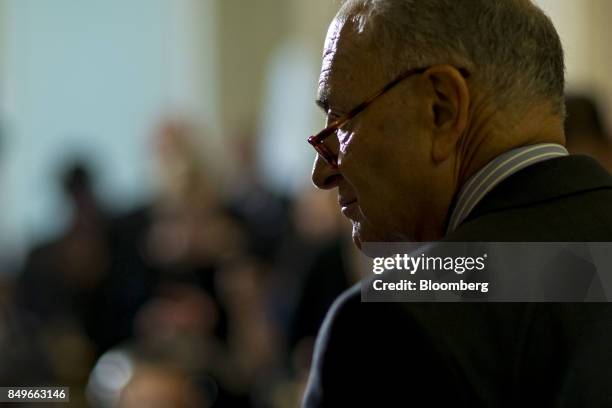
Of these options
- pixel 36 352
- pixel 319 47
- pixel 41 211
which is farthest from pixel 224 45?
pixel 36 352

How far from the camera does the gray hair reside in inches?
75.5

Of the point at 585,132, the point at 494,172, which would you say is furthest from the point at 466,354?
the point at 585,132

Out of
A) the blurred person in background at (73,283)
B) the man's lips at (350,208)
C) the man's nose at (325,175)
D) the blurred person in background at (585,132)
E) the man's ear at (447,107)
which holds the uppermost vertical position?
the man's ear at (447,107)

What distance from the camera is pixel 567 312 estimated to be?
66.8 inches

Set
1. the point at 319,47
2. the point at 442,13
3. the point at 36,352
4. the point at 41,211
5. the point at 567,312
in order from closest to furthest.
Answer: the point at 567,312
the point at 442,13
the point at 36,352
the point at 319,47
the point at 41,211

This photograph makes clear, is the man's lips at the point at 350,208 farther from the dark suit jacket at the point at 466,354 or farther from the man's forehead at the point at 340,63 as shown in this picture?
the dark suit jacket at the point at 466,354

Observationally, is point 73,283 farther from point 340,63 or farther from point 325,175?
point 340,63

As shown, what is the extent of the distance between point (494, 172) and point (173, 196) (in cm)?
459

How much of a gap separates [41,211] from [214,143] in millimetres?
1503

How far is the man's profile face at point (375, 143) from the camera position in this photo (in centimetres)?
198

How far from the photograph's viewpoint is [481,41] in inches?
75.4

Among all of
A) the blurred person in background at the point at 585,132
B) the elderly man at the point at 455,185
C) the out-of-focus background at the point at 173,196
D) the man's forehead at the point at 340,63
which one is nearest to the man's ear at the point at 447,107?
the elderly man at the point at 455,185

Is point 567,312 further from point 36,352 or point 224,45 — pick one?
point 224,45

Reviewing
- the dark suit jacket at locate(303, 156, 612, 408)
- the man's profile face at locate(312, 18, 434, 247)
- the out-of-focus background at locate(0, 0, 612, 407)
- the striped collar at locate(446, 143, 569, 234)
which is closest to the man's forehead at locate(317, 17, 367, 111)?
the man's profile face at locate(312, 18, 434, 247)
